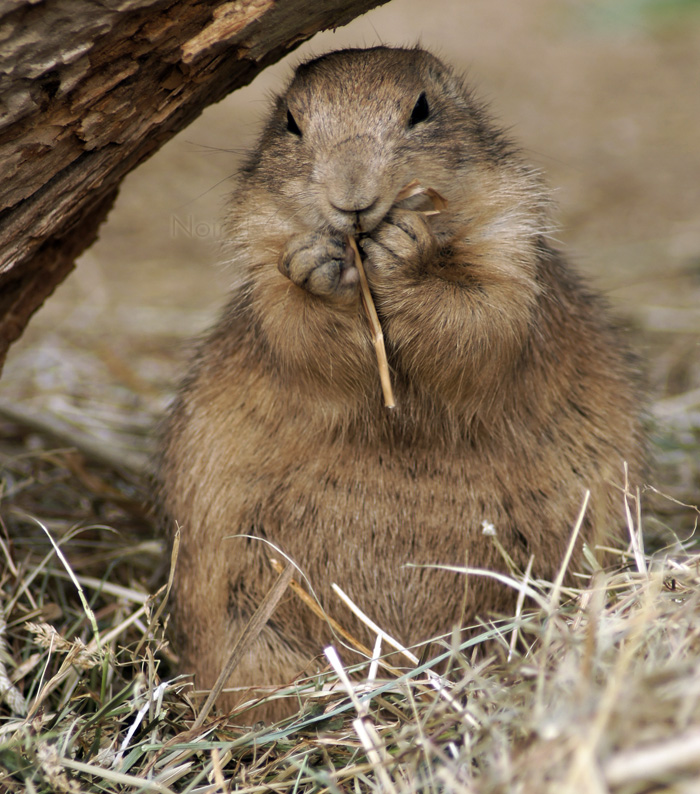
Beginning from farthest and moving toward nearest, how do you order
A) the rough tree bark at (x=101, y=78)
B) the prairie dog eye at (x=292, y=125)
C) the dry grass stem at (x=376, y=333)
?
the prairie dog eye at (x=292, y=125)
the dry grass stem at (x=376, y=333)
the rough tree bark at (x=101, y=78)

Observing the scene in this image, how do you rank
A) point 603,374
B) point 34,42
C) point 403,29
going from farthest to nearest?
point 403,29 → point 603,374 → point 34,42

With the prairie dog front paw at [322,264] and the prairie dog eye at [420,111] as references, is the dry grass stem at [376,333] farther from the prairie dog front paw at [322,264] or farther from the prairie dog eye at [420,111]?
the prairie dog eye at [420,111]

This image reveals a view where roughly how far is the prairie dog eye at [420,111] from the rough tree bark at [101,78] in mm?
441

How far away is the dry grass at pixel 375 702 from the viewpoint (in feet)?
5.76

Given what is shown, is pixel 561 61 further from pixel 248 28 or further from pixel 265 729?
pixel 265 729

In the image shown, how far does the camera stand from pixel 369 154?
125 inches

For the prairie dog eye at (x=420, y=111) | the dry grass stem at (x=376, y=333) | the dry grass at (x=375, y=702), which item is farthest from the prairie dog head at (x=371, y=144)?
the dry grass at (x=375, y=702)

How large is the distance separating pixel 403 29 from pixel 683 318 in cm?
870

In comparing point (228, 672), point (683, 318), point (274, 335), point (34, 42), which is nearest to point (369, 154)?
point (274, 335)

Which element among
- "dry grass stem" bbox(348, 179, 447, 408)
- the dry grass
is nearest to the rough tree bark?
"dry grass stem" bbox(348, 179, 447, 408)

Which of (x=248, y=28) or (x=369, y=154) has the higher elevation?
(x=248, y=28)

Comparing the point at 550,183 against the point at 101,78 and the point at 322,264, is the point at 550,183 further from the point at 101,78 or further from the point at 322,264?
the point at 101,78

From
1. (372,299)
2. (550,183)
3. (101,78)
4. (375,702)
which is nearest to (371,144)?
(372,299)

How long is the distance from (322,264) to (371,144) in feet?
1.65
